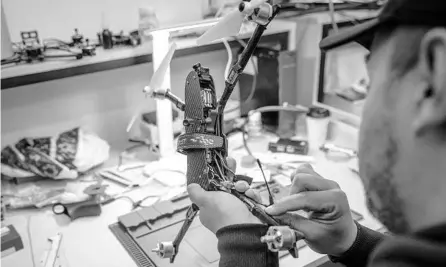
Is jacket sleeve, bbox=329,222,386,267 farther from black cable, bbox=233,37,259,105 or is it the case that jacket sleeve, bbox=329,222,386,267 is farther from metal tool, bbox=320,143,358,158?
black cable, bbox=233,37,259,105

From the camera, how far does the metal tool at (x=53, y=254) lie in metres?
1.04

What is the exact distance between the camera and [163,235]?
1.14m

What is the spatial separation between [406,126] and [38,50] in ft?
4.19

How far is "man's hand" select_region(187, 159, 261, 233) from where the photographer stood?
0.77 metres

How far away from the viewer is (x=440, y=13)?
45 centimetres

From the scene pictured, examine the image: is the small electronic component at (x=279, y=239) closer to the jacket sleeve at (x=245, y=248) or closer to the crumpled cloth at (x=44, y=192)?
the jacket sleeve at (x=245, y=248)

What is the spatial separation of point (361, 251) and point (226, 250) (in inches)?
12.9

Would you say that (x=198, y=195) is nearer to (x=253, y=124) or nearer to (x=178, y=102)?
(x=178, y=102)

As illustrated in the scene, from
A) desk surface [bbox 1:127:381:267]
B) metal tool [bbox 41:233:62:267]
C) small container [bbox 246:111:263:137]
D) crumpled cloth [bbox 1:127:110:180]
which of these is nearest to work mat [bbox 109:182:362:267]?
desk surface [bbox 1:127:381:267]

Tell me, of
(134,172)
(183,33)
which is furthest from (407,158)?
(183,33)

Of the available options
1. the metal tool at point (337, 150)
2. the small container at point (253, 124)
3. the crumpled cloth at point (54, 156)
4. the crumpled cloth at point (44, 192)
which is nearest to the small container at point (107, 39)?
the crumpled cloth at point (54, 156)

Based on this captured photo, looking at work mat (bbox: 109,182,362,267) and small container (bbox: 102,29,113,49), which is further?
small container (bbox: 102,29,113,49)

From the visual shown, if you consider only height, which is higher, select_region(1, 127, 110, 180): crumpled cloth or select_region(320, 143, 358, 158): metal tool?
select_region(1, 127, 110, 180): crumpled cloth

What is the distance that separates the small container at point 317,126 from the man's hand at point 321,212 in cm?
81
